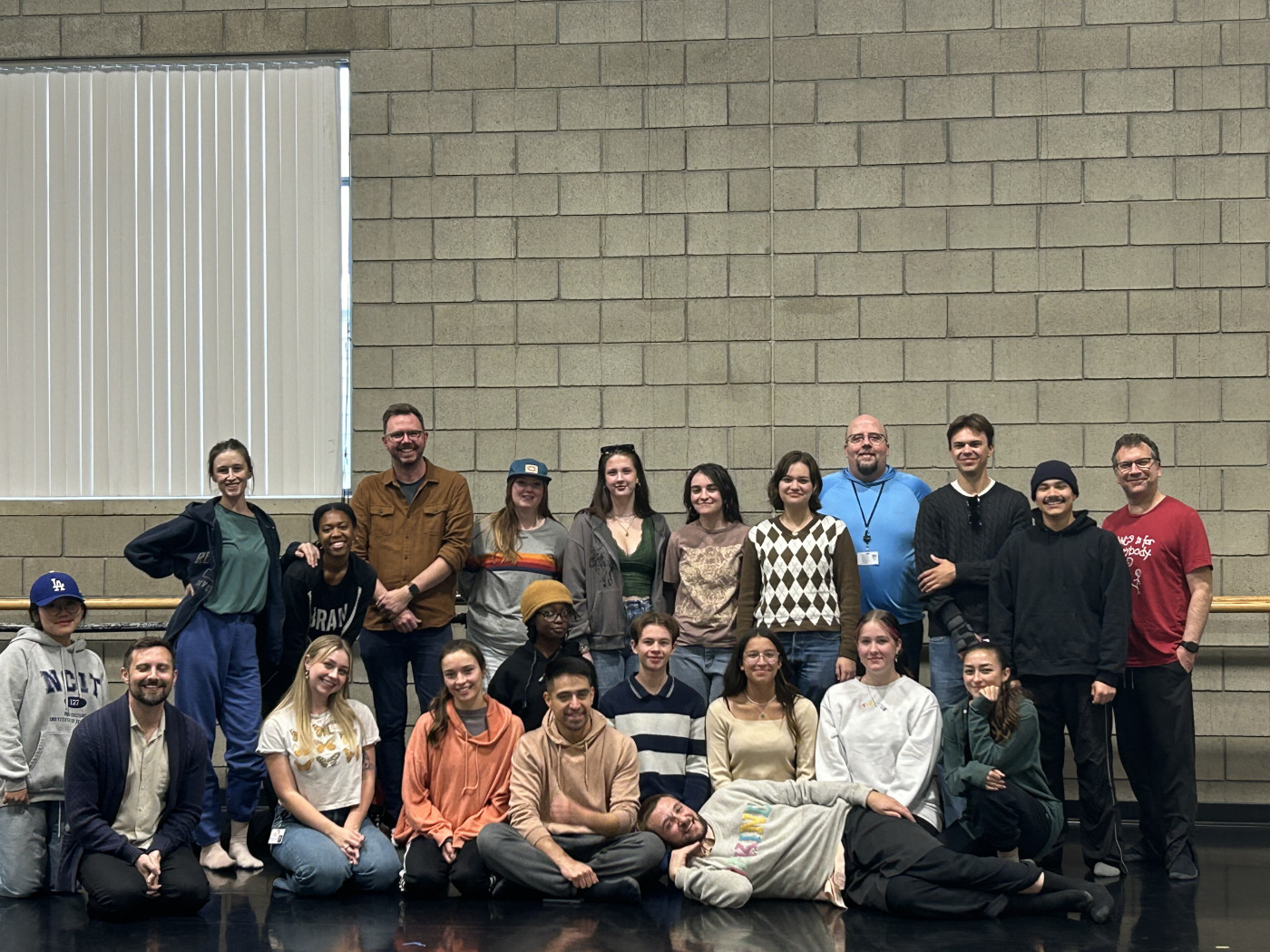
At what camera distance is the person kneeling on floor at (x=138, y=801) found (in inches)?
164

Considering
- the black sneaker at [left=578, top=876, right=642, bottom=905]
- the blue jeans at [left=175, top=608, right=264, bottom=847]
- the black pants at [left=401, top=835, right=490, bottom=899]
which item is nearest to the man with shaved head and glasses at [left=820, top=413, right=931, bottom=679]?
the black sneaker at [left=578, top=876, right=642, bottom=905]

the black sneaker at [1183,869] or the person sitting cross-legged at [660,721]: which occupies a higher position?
the person sitting cross-legged at [660,721]

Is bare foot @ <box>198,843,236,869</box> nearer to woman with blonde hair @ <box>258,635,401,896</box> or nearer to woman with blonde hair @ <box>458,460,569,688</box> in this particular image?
woman with blonde hair @ <box>258,635,401,896</box>

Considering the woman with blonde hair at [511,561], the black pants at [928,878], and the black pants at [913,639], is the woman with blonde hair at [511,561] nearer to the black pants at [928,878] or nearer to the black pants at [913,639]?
the black pants at [913,639]

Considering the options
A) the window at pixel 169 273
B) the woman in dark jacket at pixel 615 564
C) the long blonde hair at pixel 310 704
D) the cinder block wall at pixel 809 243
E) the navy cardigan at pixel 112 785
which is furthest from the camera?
the window at pixel 169 273

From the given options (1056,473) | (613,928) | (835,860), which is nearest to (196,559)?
(613,928)

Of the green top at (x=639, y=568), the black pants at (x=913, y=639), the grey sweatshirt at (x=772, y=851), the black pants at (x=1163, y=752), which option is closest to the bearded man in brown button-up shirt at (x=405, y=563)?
the green top at (x=639, y=568)

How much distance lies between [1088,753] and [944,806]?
568 mm

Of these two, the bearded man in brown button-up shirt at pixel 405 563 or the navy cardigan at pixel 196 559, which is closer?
the navy cardigan at pixel 196 559

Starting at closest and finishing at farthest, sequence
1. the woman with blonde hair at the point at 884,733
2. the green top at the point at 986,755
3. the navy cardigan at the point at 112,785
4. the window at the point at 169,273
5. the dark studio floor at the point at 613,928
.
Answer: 1. the dark studio floor at the point at 613,928
2. the navy cardigan at the point at 112,785
3. the green top at the point at 986,755
4. the woman with blonde hair at the point at 884,733
5. the window at the point at 169,273

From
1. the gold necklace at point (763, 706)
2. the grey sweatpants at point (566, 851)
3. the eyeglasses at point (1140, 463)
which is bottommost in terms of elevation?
the grey sweatpants at point (566, 851)

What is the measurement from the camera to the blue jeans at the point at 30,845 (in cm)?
440

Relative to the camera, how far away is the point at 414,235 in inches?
246

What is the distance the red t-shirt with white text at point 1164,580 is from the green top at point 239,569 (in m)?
3.04
